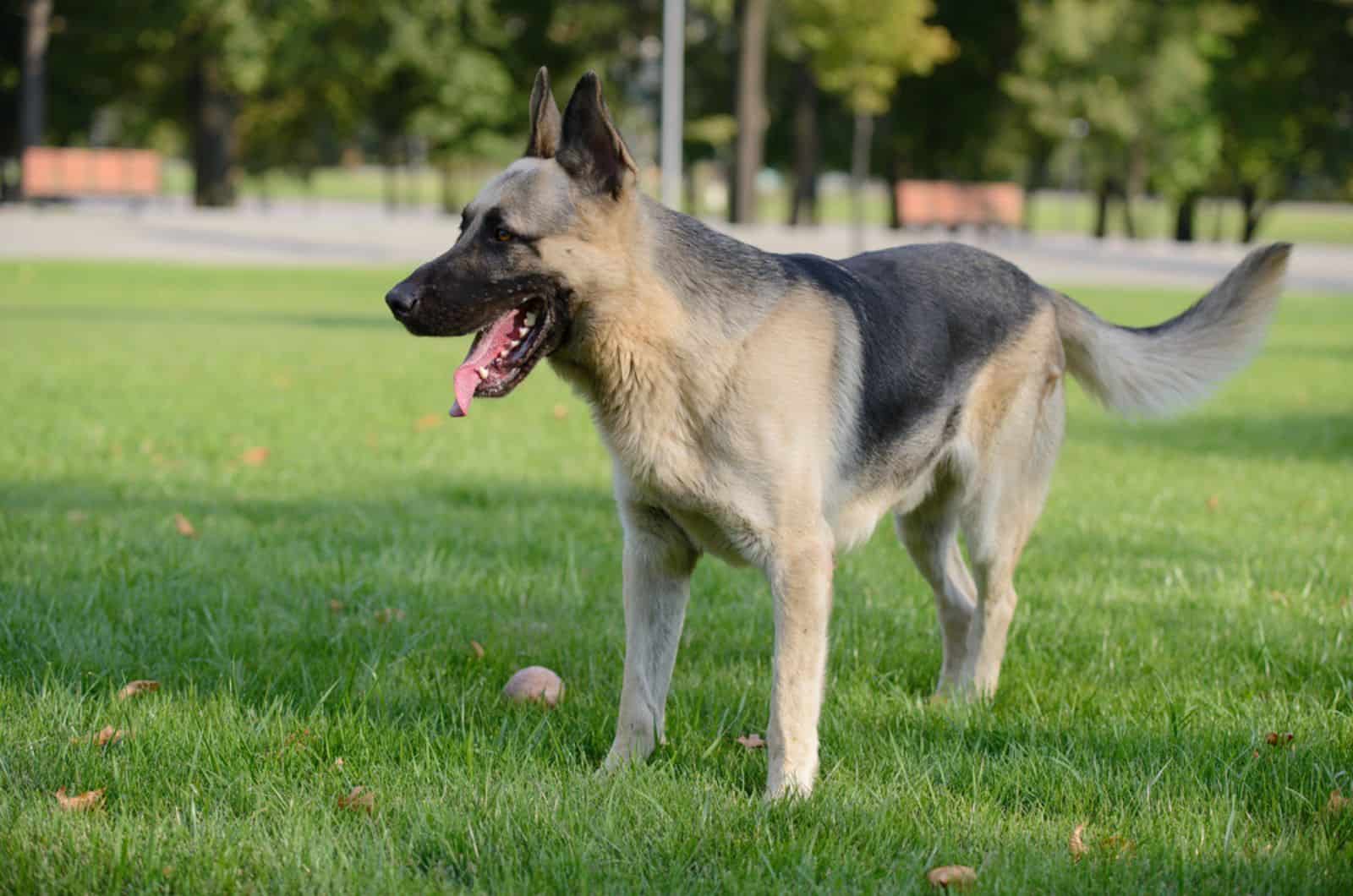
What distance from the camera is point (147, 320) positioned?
Answer: 1764cm

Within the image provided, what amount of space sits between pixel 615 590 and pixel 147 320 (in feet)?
44.2

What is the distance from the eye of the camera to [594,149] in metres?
3.87

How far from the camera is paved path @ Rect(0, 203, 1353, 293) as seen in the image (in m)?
30.6

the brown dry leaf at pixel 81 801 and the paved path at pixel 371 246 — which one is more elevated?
the brown dry leaf at pixel 81 801

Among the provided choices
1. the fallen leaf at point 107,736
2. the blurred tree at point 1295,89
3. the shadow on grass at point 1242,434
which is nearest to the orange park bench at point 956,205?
the blurred tree at point 1295,89

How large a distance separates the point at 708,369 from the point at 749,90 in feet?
114

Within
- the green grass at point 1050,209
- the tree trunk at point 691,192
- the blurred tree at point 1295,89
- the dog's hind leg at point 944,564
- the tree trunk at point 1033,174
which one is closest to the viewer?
the dog's hind leg at point 944,564

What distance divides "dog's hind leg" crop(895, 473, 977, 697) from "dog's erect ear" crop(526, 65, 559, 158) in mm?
1952

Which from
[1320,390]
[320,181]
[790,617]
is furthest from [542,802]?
[320,181]

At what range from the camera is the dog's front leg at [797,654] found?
12.8ft

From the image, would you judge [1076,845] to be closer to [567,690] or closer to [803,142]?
[567,690]

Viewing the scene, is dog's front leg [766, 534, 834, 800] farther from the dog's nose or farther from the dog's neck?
the dog's nose

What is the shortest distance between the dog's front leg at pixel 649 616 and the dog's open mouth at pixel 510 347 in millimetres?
584

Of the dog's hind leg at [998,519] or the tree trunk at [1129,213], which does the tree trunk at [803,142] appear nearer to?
the tree trunk at [1129,213]
